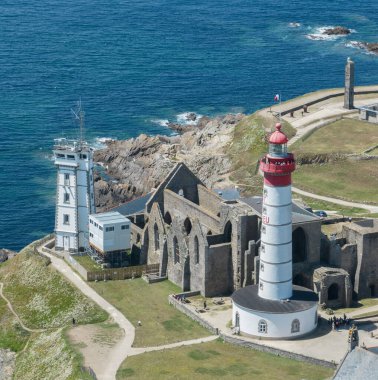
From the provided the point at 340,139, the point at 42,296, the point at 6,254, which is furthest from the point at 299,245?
the point at 340,139

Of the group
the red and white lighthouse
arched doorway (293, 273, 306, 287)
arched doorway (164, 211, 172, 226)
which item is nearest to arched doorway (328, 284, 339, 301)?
arched doorway (293, 273, 306, 287)

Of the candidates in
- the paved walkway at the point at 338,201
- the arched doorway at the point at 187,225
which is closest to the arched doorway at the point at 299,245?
the arched doorway at the point at 187,225

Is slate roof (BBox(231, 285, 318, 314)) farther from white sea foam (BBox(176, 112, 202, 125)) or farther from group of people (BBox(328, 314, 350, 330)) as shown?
white sea foam (BBox(176, 112, 202, 125))

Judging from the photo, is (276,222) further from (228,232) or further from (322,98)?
(322,98)

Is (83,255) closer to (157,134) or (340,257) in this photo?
(340,257)

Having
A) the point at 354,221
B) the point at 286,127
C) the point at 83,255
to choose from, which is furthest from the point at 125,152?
the point at 354,221
